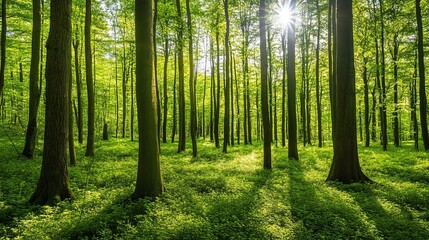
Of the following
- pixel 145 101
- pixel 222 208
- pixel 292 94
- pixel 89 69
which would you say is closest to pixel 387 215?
pixel 222 208

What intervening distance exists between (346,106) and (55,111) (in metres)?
9.54

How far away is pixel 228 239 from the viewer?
5.38 metres

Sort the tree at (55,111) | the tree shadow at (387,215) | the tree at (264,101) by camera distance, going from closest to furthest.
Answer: the tree shadow at (387,215), the tree at (55,111), the tree at (264,101)

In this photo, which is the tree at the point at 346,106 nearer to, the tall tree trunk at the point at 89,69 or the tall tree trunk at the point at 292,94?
the tall tree trunk at the point at 292,94

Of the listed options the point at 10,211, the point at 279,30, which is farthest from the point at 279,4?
the point at 10,211

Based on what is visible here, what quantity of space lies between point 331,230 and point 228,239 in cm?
231

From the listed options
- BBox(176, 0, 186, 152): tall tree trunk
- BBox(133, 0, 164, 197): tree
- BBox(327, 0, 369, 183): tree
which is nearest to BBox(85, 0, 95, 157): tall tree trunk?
BBox(176, 0, 186, 152): tall tree trunk

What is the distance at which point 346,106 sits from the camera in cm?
1008

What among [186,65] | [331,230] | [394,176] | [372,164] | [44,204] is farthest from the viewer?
[186,65]

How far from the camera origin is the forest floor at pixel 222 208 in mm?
5512

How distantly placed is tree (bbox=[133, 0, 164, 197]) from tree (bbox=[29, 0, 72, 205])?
1.91 meters

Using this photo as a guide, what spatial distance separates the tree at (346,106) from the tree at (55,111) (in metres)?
8.97

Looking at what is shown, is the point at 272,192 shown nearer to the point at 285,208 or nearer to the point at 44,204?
the point at 285,208

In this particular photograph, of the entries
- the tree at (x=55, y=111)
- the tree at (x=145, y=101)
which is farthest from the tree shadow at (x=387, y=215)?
the tree at (x=55, y=111)
